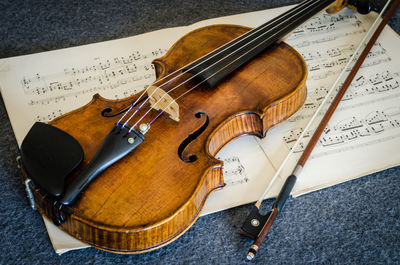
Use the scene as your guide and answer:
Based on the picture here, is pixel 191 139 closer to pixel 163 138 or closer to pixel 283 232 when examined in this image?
pixel 163 138

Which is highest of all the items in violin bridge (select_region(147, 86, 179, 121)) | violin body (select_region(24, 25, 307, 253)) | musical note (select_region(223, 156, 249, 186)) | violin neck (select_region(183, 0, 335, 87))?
violin neck (select_region(183, 0, 335, 87))

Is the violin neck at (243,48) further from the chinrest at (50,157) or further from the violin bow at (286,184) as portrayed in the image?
the chinrest at (50,157)

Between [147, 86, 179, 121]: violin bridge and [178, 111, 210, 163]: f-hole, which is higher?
[147, 86, 179, 121]: violin bridge

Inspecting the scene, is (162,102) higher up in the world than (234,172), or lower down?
higher up

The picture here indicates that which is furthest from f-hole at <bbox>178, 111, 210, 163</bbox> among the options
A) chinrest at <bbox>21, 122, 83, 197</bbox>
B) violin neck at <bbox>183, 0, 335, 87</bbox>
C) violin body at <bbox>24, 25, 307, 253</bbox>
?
chinrest at <bbox>21, 122, 83, 197</bbox>

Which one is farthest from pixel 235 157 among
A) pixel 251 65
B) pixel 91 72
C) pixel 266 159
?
pixel 91 72

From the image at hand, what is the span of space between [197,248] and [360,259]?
0.40m

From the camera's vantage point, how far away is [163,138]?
0.92 m

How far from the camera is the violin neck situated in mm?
1053

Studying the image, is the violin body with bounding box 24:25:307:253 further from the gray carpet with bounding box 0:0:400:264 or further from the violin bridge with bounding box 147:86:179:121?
the gray carpet with bounding box 0:0:400:264

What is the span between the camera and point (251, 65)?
113 cm

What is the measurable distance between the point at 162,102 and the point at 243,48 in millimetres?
318

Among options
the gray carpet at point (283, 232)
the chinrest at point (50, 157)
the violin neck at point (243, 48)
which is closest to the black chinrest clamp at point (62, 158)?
the chinrest at point (50, 157)

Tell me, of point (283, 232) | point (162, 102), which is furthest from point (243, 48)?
point (283, 232)
